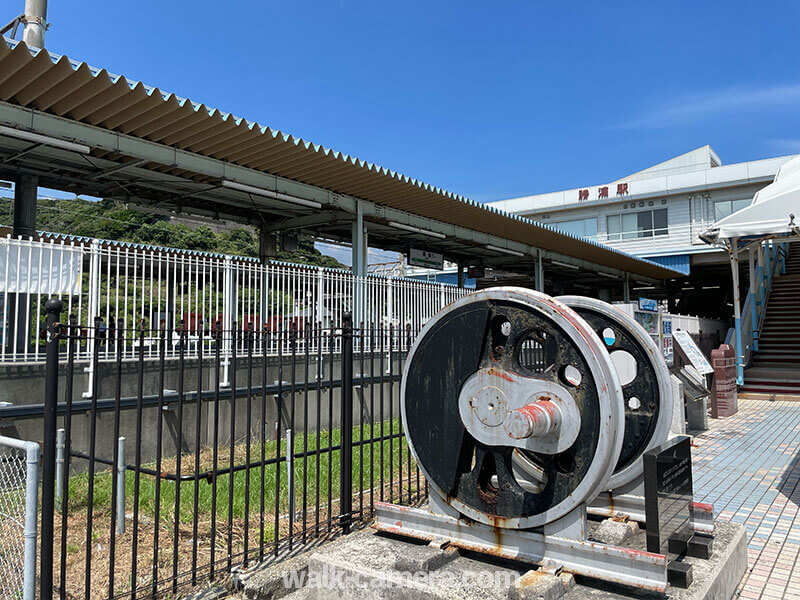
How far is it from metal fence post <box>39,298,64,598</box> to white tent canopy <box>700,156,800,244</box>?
44.7ft

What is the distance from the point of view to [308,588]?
3.50 meters

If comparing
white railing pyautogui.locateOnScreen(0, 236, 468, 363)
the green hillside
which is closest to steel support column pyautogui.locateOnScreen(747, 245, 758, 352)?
white railing pyautogui.locateOnScreen(0, 236, 468, 363)

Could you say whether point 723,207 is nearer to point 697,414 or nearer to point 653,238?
point 653,238

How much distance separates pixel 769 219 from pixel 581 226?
18.0 metres

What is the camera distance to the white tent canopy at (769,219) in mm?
12297

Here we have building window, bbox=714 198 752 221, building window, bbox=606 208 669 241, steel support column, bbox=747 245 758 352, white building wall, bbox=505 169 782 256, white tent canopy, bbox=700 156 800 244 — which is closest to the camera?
white tent canopy, bbox=700 156 800 244

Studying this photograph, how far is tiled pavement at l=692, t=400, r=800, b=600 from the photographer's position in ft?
13.0

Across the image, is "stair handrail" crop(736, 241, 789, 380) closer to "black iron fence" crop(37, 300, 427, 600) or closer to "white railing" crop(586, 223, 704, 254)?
"white railing" crop(586, 223, 704, 254)

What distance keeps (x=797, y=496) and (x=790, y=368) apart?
10.3m

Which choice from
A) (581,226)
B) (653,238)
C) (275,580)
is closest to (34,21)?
(275,580)

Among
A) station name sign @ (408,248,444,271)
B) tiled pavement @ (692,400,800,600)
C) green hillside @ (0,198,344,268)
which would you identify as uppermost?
green hillside @ (0,198,344,268)

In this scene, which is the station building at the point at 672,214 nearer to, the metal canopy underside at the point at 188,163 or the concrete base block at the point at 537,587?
the metal canopy underside at the point at 188,163

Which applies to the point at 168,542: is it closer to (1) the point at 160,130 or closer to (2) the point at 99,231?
(1) the point at 160,130

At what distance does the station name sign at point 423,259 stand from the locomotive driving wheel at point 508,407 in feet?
43.0
